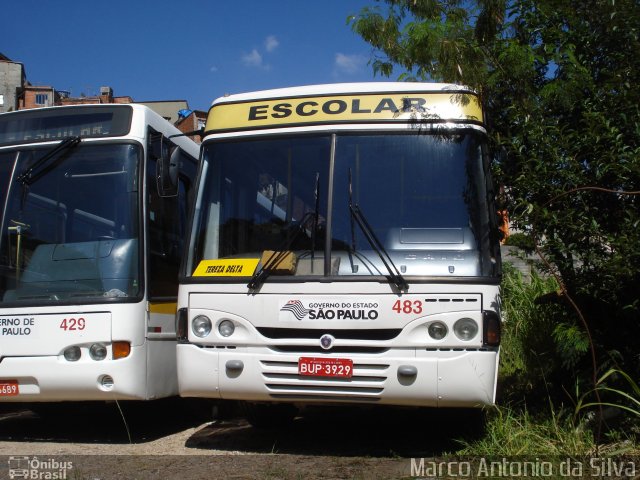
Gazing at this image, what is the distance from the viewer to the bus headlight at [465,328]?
5.63 m

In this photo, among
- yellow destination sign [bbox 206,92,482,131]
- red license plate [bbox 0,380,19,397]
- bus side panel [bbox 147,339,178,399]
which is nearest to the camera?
yellow destination sign [bbox 206,92,482,131]

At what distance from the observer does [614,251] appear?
18.2 ft

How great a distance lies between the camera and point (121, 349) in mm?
6527

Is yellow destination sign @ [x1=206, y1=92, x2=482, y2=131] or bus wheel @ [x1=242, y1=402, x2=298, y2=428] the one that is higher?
yellow destination sign @ [x1=206, y1=92, x2=482, y2=131]

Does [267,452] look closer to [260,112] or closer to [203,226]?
[203,226]

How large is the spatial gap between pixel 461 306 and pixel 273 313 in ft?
4.64

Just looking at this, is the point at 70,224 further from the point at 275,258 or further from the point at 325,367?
the point at 325,367

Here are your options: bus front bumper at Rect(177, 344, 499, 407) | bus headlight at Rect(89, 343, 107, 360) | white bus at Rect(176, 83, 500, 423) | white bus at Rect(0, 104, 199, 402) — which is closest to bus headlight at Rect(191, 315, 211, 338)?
white bus at Rect(176, 83, 500, 423)

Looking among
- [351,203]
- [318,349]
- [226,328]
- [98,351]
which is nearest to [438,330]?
[318,349]

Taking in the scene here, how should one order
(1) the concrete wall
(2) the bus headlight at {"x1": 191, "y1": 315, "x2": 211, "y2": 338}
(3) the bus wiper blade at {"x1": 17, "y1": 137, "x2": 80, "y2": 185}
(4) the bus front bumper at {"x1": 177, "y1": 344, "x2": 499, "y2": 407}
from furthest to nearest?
1. (1) the concrete wall
2. (3) the bus wiper blade at {"x1": 17, "y1": 137, "x2": 80, "y2": 185}
3. (2) the bus headlight at {"x1": 191, "y1": 315, "x2": 211, "y2": 338}
4. (4) the bus front bumper at {"x1": 177, "y1": 344, "x2": 499, "y2": 407}

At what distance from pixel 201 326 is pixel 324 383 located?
1.09 m

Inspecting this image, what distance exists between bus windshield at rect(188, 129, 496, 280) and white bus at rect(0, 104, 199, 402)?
0.68 m

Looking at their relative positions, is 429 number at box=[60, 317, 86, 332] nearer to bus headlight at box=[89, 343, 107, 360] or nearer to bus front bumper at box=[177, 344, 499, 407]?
bus headlight at box=[89, 343, 107, 360]

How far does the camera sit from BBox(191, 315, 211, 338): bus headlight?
19.8 ft
